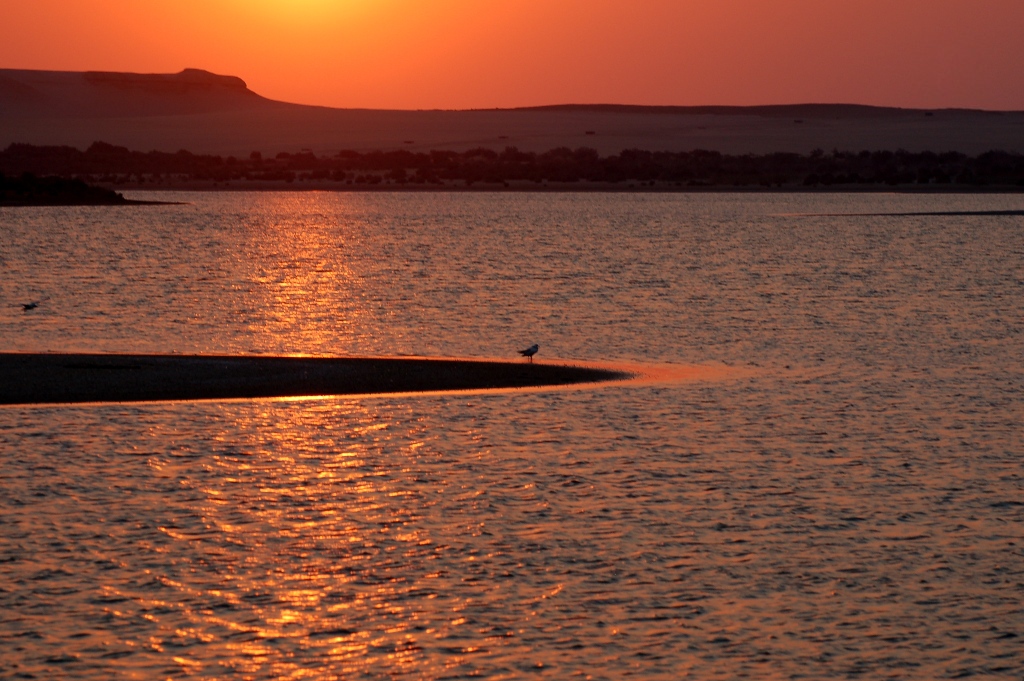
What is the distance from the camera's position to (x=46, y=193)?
138375 mm

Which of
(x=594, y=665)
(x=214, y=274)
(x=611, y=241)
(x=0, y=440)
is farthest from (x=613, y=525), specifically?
(x=611, y=241)

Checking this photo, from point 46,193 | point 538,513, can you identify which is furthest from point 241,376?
point 46,193

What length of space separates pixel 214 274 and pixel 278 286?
783 centimetres

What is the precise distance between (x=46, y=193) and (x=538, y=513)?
12612 centimetres

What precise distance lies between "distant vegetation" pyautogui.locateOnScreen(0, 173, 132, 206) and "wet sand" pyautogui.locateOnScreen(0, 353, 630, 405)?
107 m

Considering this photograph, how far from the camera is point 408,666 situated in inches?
523

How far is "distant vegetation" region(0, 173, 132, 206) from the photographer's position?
445ft

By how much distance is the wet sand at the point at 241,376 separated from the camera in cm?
2791

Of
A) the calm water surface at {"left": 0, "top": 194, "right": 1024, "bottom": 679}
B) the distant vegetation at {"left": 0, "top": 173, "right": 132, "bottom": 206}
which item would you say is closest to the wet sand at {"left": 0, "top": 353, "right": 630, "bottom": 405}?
the calm water surface at {"left": 0, "top": 194, "right": 1024, "bottom": 679}

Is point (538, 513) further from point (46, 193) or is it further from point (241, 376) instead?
point (46, 193)

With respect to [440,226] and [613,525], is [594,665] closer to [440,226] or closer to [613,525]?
[613,525]

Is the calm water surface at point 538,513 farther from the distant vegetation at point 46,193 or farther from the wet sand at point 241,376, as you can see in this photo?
the distant vegetation at point 46,193

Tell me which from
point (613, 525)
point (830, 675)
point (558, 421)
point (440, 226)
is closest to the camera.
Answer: point (830, 675)

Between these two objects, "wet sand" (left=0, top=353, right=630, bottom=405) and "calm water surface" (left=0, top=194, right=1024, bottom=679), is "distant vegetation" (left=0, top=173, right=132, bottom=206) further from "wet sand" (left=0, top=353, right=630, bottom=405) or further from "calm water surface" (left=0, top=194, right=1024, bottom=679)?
"wet sand" (left=0, top=353, right=630, bottom=405)
